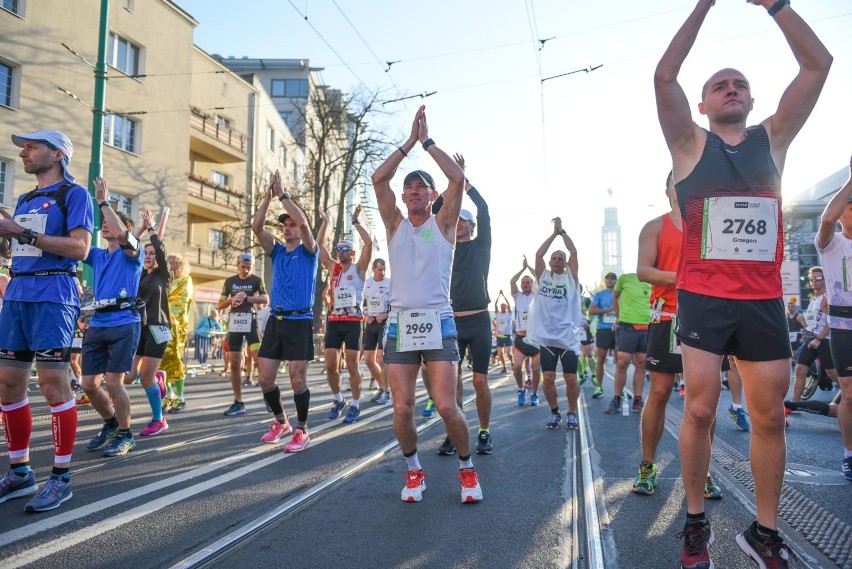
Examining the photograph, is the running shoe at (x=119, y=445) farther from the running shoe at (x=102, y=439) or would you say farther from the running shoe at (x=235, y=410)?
the running shoe at (x=235, y=410)

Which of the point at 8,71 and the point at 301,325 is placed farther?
the point at 8,71

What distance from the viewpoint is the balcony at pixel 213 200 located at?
2903cm

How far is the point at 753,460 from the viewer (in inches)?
118

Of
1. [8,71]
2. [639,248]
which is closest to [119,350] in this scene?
[639,248]

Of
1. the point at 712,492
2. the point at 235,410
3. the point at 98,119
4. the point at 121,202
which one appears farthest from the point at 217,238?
the point at 712,492

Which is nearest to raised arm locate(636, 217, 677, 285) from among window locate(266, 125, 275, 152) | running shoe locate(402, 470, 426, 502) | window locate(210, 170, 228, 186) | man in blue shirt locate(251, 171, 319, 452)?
running shoe locate(402, 470, 426, 502)

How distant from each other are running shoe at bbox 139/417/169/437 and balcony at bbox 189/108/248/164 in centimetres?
2379

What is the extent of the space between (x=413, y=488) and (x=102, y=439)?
3.27 m

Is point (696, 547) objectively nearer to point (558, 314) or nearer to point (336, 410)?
point (558, 314)

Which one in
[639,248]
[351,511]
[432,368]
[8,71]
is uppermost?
[8,71]

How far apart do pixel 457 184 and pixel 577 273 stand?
416 cm

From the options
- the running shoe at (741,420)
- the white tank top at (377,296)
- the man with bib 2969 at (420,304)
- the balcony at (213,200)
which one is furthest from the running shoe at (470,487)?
the balcony at (213,200)

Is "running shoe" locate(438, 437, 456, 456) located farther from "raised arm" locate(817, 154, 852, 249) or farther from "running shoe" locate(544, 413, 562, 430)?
"raised arm" locate(817, 154, 852, 249)

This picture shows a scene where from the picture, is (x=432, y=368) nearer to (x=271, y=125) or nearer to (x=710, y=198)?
(x=710, y=198)
